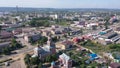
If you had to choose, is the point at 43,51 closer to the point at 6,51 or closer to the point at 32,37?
the point at 6,51

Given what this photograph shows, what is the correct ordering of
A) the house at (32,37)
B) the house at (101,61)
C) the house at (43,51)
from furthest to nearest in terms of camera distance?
1. the house at (32,37)
2. the house at (43,51)
3. the house at (101,61)

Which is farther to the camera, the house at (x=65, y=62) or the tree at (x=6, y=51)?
the tree at (x=6, y=51)

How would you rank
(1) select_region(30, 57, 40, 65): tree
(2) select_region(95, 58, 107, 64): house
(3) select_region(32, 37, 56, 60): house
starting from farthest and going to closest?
(3) select_region(32, 37, 56, 60): house → (2) select_region(95, 58, 107, 64): house → (1) select_region(30, 57, 40, 65): tree

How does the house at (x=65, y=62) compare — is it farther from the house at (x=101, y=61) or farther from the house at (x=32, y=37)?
the house at (x=32, y=37)

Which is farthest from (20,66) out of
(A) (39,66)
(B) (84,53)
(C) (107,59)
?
(C) (107,59)

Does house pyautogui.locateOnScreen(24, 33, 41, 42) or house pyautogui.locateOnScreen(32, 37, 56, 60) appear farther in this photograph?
house pyautogui.locateOnScreen(24, 33, 41, 42)

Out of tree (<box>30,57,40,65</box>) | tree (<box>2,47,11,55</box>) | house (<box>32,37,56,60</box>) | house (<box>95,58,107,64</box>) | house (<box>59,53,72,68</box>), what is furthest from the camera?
tree (<box>2,47,11,55</box>)

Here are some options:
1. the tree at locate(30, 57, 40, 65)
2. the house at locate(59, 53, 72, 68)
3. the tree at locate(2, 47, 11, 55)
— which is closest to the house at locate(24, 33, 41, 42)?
the tree at locate(2, 47, 11, 55)

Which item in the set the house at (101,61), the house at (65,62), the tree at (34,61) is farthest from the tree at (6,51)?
the house at (101,61)

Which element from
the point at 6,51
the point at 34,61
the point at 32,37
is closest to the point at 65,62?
the point at 34,61

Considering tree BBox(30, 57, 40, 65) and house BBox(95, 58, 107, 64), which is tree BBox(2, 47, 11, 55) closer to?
tree BBox(30, 57, 40, 65)

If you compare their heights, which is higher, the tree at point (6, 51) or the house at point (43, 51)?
the house at point (43, 51)

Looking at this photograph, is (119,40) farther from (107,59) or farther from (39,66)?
(39,66)
